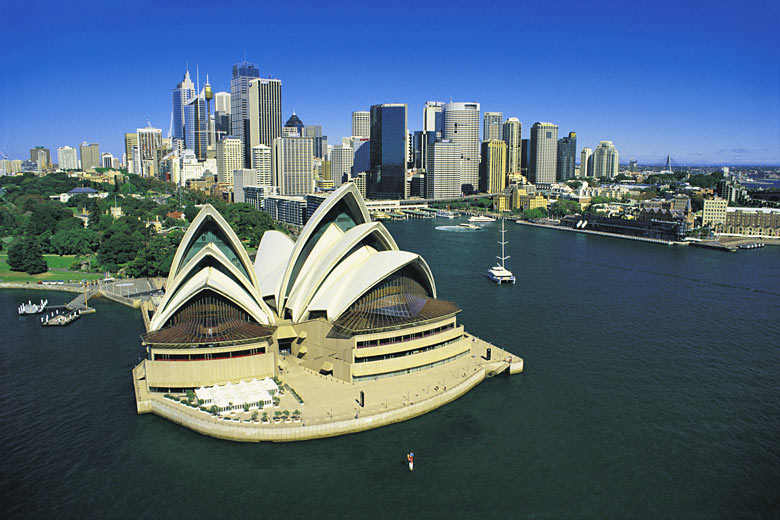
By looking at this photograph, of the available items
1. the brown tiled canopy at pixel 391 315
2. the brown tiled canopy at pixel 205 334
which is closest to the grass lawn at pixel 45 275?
the brown tiled canopy at pixel 205 334

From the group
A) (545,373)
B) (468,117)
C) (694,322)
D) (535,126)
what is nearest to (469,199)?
(468,117)

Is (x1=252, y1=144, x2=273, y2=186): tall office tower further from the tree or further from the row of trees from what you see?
the tree

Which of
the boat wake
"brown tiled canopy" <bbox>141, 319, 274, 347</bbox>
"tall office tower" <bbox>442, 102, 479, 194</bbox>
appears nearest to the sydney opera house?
"brown tiled canopy" <bbox>141, 319, 274, 347</bbox>

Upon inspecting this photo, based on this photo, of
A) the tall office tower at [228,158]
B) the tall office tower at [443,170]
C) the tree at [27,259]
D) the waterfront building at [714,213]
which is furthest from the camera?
the tall office tower at [228,158]

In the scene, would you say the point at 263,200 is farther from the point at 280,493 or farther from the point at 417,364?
the point at 280,493

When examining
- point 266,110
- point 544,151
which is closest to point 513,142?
point 544,151

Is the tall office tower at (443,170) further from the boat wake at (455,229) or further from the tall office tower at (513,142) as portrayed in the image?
the boat wake at (455,229)
